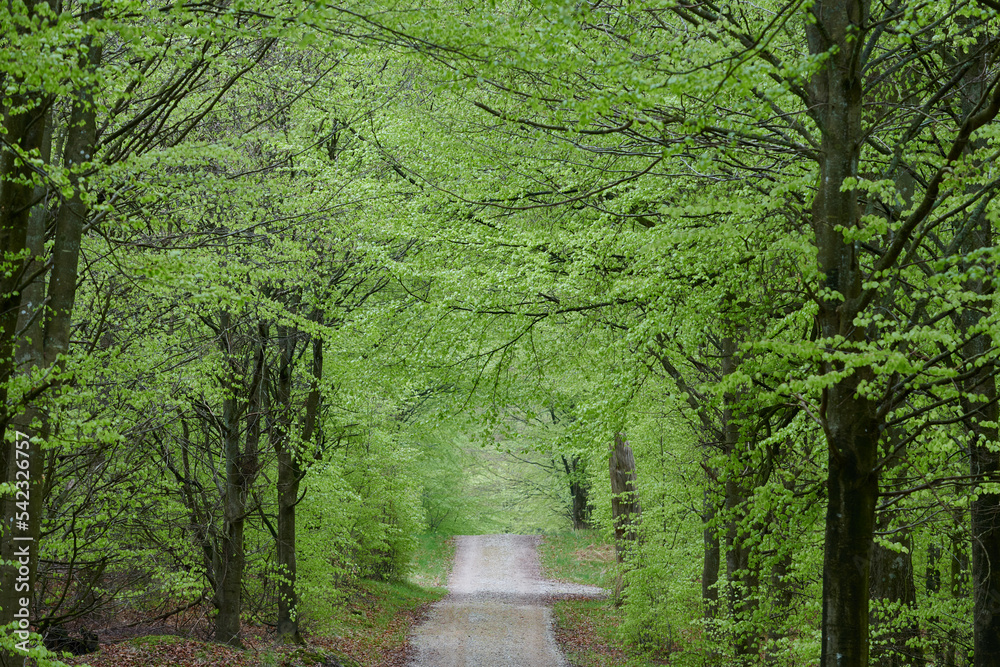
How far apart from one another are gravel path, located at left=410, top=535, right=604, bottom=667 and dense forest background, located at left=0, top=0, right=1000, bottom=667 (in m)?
2.66

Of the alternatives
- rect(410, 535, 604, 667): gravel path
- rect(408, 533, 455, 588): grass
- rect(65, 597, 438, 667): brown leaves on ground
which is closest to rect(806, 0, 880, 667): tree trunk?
rect(65, 597, 438, 667): brown leaves on ground

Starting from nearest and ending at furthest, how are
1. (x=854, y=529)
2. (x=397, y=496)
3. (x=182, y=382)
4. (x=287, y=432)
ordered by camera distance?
(x=854, y=529)
(x=182, y=382)
(x=287, y=432)
(x=397, y=496)

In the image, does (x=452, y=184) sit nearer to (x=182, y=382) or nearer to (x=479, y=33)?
(x=182, y=382)

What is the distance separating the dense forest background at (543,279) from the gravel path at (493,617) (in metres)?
2.66

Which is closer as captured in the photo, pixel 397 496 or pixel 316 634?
pixel 316 634

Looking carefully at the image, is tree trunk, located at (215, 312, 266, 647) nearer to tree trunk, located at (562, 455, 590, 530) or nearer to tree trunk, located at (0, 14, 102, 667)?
tree trunk, located at (0, 14, 102, 667)

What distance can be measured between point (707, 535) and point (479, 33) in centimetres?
990

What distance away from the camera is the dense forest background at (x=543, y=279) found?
5277 millimetres

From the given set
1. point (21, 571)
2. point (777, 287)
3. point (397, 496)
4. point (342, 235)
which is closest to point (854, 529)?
point (777, 287)

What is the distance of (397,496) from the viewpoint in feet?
64.3

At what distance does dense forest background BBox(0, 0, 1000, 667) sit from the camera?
5277 millimetres

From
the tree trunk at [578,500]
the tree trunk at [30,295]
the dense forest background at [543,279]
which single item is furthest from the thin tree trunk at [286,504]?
the tree trunk at [578,500]

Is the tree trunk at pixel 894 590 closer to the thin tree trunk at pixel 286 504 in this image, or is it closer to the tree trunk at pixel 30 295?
the tree trunk at pixel 30 295

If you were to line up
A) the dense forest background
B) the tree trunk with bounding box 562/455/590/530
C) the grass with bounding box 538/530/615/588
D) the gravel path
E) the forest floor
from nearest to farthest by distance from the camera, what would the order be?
the dense forest background → the forest floor → the gravel path → the grass with bounding box 538/530/615/588 → the tree trunk with bounding box 562/455/590/530
